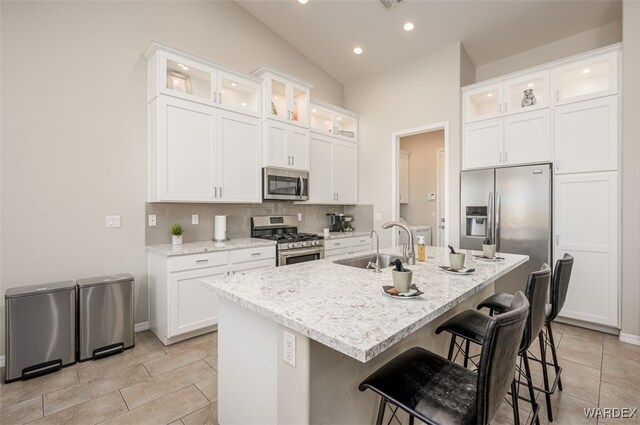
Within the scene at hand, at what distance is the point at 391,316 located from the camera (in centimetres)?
112

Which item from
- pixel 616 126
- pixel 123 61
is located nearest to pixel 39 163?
pixel 123 61

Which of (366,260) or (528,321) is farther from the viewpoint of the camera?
(366,260)

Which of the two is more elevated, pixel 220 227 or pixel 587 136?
pixel 587 136

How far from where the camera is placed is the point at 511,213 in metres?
3.64

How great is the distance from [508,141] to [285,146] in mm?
2741

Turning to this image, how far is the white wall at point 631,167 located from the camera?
2.91 metres

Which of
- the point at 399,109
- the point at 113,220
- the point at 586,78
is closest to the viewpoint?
the point at 113,220

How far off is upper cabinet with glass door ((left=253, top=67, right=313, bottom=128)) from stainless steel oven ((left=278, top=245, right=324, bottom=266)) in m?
1.67

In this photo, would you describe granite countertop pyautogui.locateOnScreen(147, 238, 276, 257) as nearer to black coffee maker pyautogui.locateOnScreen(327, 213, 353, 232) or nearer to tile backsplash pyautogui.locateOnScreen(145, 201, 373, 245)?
tile backsplash pyautogui.locateOnScreen(145, 201, 373, 245)

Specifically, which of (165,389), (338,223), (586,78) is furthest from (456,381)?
(338,223)

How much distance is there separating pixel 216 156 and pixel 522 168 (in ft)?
11.4

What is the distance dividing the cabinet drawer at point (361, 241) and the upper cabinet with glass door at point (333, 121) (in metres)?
1.66

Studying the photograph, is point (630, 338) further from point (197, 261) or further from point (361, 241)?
point (197, 261)

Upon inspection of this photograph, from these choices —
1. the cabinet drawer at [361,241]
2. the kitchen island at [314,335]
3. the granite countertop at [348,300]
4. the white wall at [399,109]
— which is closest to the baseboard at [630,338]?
the white wall at [399,109]
